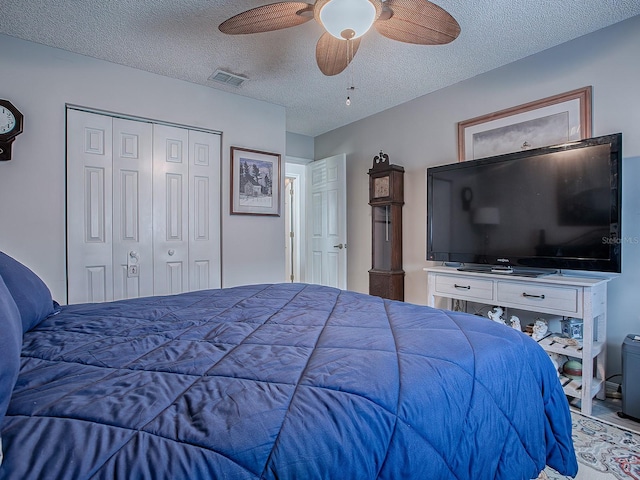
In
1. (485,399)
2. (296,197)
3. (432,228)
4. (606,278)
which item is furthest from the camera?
(296,197)

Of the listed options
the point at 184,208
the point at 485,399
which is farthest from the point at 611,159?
the point at 184,208

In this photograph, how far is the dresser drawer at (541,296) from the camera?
2.11m

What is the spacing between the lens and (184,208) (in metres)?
3.19

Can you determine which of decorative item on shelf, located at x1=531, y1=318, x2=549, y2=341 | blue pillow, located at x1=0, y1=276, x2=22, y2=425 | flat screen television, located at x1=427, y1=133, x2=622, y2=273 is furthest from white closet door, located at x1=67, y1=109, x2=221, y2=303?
decorative item on shelf, located at x1=531, y1=318, x2=549, y2=341

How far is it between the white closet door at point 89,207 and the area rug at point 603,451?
317cm

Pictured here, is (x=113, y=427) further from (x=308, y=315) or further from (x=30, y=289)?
(x=30, y=289)

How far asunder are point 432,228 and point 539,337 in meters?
1.22

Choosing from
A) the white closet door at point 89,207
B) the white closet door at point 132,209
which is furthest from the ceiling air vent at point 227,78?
the white closet door at point 89,207

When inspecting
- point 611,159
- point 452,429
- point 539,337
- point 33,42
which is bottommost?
point 539,337

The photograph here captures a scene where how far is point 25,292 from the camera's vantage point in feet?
3.95

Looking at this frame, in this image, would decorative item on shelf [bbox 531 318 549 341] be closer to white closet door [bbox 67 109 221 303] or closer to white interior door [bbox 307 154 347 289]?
A: white interior door [bbox 307 154 347 289]

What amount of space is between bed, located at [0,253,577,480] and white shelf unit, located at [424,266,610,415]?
3.85 ft

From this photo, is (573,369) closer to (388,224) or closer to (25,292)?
(388,224)

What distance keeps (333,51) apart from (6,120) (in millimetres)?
2299
